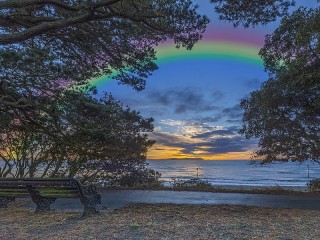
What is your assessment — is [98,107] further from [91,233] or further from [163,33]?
[91,233]

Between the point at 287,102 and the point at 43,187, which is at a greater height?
the point at 287,102

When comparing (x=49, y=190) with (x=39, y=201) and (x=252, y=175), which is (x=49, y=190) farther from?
(x=252, y=175)

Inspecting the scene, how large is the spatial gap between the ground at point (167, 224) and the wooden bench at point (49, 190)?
318 mm

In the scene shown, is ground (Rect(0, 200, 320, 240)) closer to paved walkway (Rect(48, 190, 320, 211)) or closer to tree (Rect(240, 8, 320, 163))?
paved walkway (Rect(48, 190, 320, 211))

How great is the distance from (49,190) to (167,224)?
10.3ft

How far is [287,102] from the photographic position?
45.1 ft

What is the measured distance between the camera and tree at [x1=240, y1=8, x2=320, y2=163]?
11.8 m

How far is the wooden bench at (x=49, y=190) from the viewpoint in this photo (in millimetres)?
7719

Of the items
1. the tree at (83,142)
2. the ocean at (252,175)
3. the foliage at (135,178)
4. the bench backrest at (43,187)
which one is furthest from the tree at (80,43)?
the ocean at (252,175)

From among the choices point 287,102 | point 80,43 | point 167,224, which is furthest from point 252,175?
point 167,224

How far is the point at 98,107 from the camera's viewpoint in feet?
36.5

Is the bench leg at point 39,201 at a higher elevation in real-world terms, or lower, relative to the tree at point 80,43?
lower

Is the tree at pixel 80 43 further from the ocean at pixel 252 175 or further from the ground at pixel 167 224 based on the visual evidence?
the ocean at pixel 252 175

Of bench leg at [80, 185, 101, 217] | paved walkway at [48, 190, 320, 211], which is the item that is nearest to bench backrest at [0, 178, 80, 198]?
bench leg at [80, 185, 101, 217]
